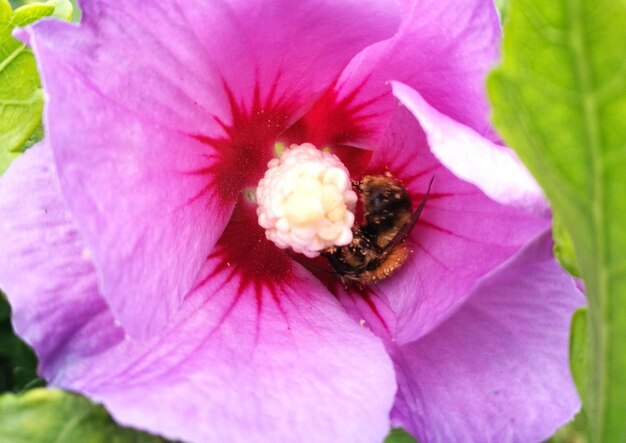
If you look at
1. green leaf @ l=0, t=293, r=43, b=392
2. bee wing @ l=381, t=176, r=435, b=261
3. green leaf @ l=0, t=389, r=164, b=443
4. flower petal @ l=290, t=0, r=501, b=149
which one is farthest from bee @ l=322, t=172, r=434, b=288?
green leaf @ l=0, t=293, r=43, b=392

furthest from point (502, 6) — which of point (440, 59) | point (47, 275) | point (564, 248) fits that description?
point (47, 275)

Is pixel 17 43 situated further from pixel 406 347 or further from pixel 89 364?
pixel 406 347

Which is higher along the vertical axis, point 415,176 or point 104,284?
point 104,284

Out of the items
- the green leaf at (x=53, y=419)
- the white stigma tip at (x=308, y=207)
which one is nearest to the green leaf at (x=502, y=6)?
the white stigma tip at (x=308, y=207)

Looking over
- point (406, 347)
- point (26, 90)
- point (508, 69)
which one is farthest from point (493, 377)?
point (26, 90)

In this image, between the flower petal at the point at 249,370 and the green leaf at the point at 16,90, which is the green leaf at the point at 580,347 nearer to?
the flower petal at the point at 249,370

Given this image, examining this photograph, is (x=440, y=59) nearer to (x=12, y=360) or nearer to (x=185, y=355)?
(x=185, y=355)
